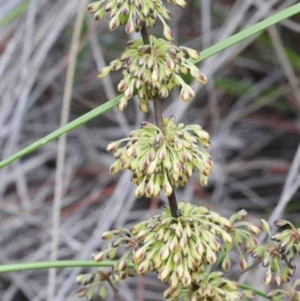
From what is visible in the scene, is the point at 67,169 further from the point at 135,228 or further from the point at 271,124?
the point at 135,228

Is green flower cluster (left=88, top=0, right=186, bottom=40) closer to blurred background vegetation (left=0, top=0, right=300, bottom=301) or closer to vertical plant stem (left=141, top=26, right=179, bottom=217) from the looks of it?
vertical plant stem (left=141, top=26, right=179, bottom=217)

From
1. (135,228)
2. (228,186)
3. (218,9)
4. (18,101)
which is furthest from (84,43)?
(135,228)

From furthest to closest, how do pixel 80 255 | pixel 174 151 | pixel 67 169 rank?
pixel 67 169, pixel 80 255, pixel 174 151

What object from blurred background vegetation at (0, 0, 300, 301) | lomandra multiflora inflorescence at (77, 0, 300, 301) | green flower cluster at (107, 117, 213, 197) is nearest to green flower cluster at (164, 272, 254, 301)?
lomandra multiflora inflorescence at (77, 0, 300, 301)

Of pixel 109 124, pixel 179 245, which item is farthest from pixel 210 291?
pixel 109 124

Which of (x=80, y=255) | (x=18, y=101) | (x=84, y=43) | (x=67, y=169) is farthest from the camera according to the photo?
(x=67, y=169)

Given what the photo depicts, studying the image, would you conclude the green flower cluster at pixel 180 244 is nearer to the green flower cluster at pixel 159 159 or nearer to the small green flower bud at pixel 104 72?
the green flower cluster at pixel 159 159

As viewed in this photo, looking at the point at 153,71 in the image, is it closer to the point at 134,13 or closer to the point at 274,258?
the point at 134,13

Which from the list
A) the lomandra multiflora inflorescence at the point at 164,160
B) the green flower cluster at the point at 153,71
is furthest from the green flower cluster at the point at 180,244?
the green flower cluster at the point at 153,71
